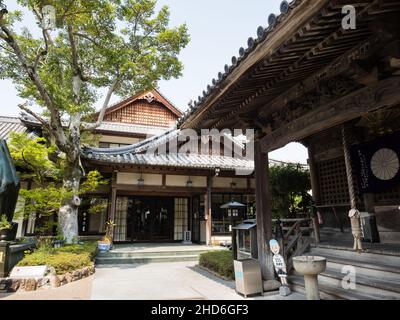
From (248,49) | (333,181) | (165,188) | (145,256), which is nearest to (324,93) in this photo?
(248,49)

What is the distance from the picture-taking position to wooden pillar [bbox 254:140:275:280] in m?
6.27

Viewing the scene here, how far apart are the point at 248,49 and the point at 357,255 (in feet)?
16.3

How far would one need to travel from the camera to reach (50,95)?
9.38 meters

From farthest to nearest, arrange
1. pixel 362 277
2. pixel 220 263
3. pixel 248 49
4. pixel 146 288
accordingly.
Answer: pixel 220 263 → pixel 146 288 → pixel 362 277 → pixel 248 49

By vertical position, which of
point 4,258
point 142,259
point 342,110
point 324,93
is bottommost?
point 142,259

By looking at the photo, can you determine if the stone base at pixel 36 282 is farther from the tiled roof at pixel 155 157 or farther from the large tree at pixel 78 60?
the tiled roof at pixel 155 157

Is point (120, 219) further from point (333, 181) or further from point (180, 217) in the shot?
point (333, 181)

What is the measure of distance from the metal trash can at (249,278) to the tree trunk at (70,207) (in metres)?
7.15

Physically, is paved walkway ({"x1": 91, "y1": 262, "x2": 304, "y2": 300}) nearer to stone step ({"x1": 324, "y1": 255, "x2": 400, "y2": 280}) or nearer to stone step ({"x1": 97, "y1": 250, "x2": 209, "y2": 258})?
stone step ({"x1": 324, "y1": 255, "x2": 400, "y2": 280})

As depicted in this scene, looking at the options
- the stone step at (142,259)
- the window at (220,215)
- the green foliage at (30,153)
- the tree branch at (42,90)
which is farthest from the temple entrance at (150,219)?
the tree branch at (42,90)

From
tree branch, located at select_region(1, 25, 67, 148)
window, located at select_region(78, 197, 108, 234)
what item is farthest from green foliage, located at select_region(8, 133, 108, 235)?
window, located at select_region(78, 197, 108, 234)

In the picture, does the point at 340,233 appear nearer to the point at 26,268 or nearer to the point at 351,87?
the point at 351,87

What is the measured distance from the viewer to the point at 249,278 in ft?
19.2

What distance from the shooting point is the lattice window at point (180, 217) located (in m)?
16.5
